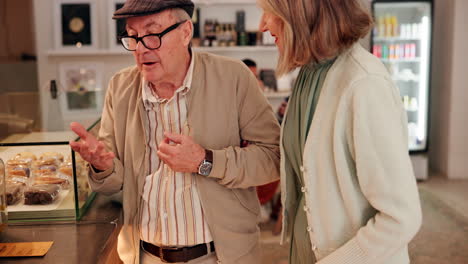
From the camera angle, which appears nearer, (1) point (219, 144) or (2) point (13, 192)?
(1) point (219, 144)

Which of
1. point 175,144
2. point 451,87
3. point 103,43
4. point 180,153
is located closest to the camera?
point 180,153

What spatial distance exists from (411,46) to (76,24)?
12.3 ft

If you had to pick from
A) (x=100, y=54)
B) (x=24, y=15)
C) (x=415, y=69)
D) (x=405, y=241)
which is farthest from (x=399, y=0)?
(x=405, y=241)

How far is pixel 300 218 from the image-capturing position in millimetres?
1785

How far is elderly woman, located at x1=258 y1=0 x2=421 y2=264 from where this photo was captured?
1.46 m

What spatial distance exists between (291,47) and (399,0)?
511cm

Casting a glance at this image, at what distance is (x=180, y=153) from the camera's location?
1.83 metres

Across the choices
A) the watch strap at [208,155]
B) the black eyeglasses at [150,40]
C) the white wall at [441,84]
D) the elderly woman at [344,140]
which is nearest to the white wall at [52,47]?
the white wall at [441,84]

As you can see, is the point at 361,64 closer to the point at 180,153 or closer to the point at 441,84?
the point at 180,153

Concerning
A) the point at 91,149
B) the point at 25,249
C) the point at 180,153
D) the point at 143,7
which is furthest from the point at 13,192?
the point at 143,7

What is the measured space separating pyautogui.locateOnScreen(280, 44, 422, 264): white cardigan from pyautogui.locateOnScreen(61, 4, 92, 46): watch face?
4.96 m

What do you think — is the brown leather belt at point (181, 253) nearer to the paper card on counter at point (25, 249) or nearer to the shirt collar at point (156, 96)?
the paper card on counter at point (25, 249)

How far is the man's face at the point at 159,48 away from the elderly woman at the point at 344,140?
374mm

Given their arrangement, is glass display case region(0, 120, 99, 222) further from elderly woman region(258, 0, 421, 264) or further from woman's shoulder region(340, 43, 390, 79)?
woman's shoulder region(340, 43, 390, 79)
